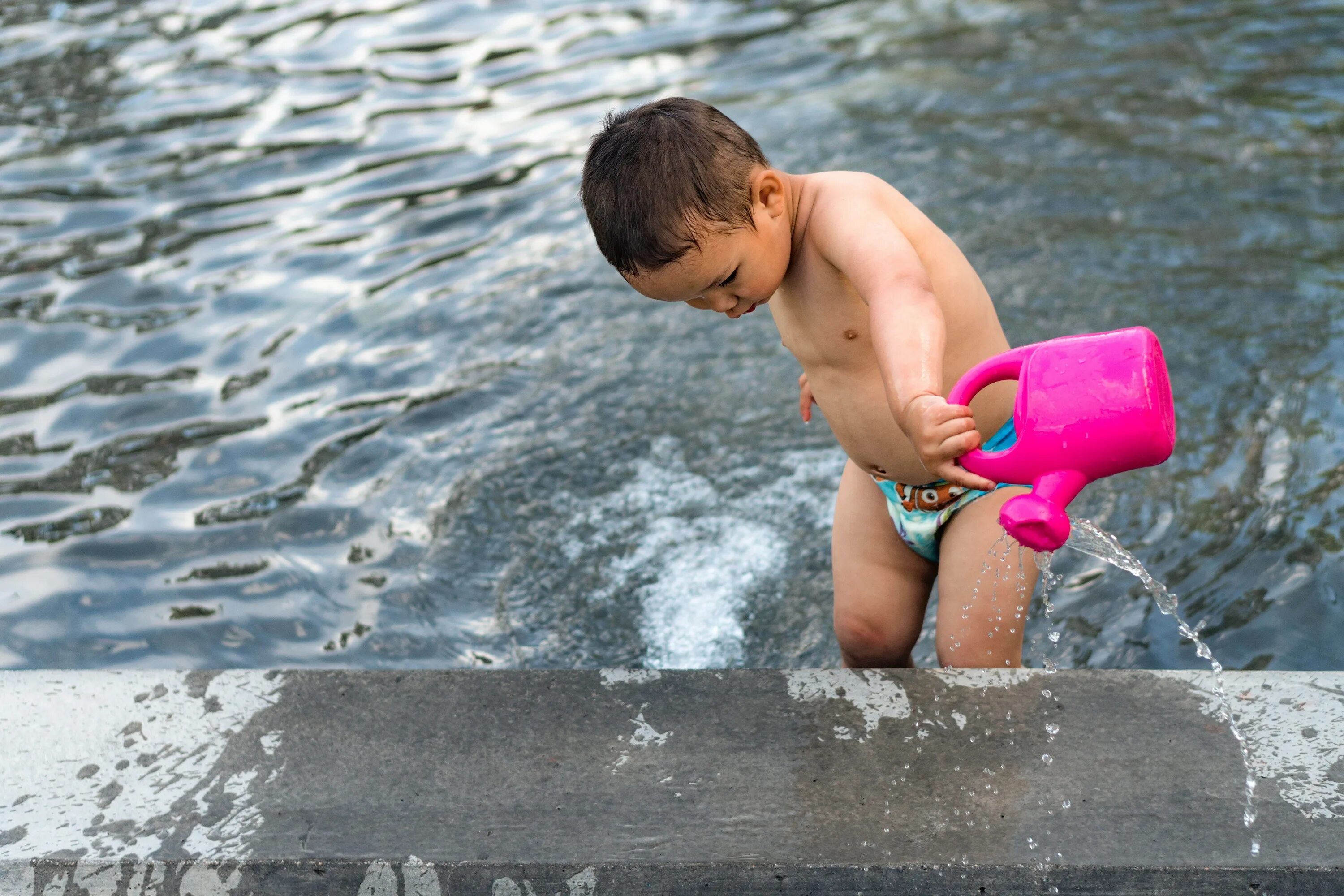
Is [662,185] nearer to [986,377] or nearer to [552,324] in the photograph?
[986,377]

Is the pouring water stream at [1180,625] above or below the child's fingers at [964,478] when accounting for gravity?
below

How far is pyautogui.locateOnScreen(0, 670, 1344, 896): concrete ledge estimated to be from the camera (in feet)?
6.37

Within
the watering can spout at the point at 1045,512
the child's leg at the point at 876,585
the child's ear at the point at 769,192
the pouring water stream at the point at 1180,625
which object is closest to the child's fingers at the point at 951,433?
the watering can spout at the point at 1045,512

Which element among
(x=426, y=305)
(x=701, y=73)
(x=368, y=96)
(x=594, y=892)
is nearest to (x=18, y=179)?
(x=368, y=96)

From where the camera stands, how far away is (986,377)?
6.47 feet

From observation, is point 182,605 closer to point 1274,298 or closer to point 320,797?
point 320,797

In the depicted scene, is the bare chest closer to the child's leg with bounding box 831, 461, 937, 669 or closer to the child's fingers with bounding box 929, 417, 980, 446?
the child's leg with bounding box 831, 461, 937, 669

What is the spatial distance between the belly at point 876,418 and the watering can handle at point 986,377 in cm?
47

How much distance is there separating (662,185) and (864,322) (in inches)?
21.0

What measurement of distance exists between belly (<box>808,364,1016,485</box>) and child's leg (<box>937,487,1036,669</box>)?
0.45 feet

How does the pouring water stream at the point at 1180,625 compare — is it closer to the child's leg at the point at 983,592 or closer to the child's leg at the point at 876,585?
the child's leg at the point at 983,592

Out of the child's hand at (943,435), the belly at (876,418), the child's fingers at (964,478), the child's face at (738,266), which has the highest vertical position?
the child's face at (738,266)

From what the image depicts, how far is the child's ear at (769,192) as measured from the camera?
7.28 ft

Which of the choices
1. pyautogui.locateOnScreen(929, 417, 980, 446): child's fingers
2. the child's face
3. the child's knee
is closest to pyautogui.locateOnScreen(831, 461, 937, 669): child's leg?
the child's knee
